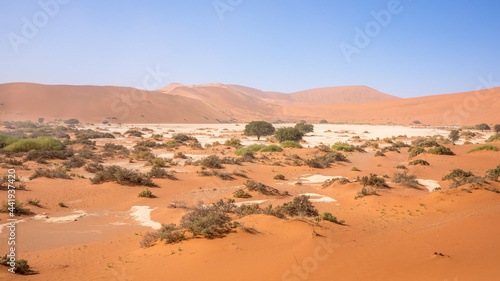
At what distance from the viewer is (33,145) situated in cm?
2331

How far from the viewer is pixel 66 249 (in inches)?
316

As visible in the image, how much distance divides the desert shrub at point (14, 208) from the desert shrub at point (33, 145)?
1443 cm

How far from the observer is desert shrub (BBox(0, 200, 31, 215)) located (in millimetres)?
10477

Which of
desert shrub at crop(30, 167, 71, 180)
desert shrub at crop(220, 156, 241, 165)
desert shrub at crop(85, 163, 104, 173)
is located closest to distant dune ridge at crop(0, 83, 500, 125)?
desert shrub at crop(85, 163, 104, 173)

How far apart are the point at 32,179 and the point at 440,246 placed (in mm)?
18708

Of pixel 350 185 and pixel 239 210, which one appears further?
pixel 350 185

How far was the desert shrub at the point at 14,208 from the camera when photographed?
34.4ft

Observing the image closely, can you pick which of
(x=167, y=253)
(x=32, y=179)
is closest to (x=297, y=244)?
(x=167, y=253)

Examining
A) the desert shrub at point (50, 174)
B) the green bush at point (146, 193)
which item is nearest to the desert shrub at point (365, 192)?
the green bush at point (146, 193)

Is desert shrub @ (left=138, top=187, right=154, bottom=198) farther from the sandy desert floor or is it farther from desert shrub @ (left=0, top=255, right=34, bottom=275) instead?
desert shrub @ (left=0, top=255, right=34, bottom=275)

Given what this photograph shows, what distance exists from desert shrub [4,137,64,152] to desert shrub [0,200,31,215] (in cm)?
1443

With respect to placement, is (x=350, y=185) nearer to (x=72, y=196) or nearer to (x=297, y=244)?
(x=297, y=244)

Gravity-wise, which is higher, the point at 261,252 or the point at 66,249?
the point at 261,252

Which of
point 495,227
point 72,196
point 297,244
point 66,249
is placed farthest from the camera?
point 72,196
